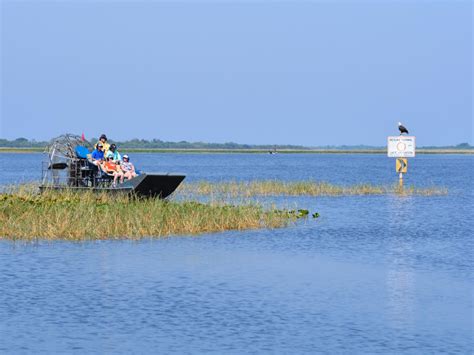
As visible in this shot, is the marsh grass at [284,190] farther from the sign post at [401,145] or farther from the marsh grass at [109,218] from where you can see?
the marsh grass at [109,218]

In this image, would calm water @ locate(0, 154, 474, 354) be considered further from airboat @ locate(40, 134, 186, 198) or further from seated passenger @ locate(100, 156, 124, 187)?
seated passenger @ locate(100, 156, 124, 187)

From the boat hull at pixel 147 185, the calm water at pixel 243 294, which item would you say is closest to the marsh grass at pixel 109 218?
the boat hull at pixel 147 185

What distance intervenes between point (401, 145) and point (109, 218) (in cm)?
3023

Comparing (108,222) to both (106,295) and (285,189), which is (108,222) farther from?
(285,189)

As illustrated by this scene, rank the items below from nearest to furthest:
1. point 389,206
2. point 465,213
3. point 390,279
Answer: point 390,279 → point 465,213 → point 389,206

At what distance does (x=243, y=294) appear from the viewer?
19.5 m

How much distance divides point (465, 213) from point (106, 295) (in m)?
27.2

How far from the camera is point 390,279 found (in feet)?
72.0

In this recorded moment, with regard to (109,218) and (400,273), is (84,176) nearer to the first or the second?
(109,218)

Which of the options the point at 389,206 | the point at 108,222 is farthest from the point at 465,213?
the point at 108,222

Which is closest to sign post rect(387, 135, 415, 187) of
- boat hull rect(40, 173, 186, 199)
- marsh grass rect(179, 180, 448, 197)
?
marsh grass rect(179, 180, 448, 197)

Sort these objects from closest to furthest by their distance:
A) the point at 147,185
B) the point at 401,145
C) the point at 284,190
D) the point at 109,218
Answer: the point at 109,218 < the point at 147,185 < the point at 284,190 < the point at 401,145

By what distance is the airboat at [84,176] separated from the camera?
113 feet

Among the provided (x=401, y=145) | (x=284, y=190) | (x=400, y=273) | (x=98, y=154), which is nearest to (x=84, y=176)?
(x=98, y=154)
